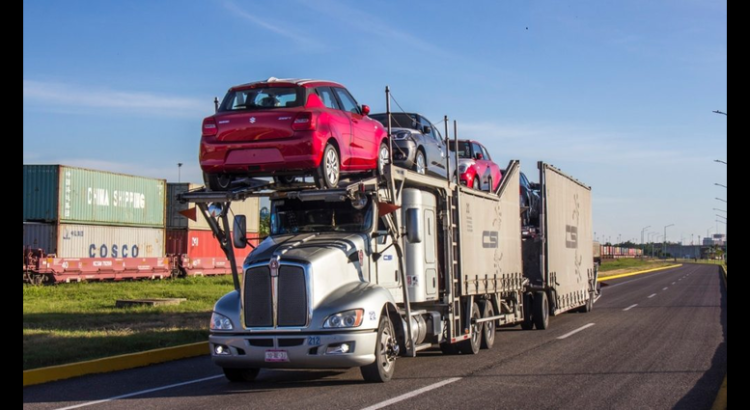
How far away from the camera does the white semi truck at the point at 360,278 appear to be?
9969mm

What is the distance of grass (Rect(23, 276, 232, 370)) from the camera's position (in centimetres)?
1391

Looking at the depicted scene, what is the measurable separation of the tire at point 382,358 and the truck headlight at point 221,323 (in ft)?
5.69

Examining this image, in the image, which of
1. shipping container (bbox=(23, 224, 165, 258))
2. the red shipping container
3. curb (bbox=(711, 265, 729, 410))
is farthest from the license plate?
the red shipping container

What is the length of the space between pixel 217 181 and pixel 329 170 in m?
1.47

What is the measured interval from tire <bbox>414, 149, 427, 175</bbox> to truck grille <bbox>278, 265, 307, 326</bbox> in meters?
5.44

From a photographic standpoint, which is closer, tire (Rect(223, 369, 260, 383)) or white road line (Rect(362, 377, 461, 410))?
white road line (Rect(362, 377, 461, 410))

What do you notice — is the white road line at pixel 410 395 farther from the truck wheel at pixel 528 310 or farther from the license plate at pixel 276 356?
the truck wheel at pixel 528 310

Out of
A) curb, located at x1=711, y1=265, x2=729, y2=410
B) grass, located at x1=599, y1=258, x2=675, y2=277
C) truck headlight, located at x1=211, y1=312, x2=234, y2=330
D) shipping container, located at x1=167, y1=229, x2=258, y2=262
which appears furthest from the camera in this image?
grass, located at x1=599, y1=258, x2=675, y2=277

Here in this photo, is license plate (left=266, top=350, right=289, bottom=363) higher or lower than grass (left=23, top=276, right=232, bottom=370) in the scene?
higher

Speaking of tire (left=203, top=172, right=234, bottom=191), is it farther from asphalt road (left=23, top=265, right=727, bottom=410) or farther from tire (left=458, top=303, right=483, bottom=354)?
tire (left=458, top=303, right=483, bottom=354)

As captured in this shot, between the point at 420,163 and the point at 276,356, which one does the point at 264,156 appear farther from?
the point at 420,163

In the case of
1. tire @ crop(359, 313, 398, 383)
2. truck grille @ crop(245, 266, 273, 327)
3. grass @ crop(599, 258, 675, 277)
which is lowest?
grass @ crop(599, 258, 675, 277)

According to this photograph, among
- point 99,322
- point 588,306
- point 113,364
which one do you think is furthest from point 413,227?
point 588,306
